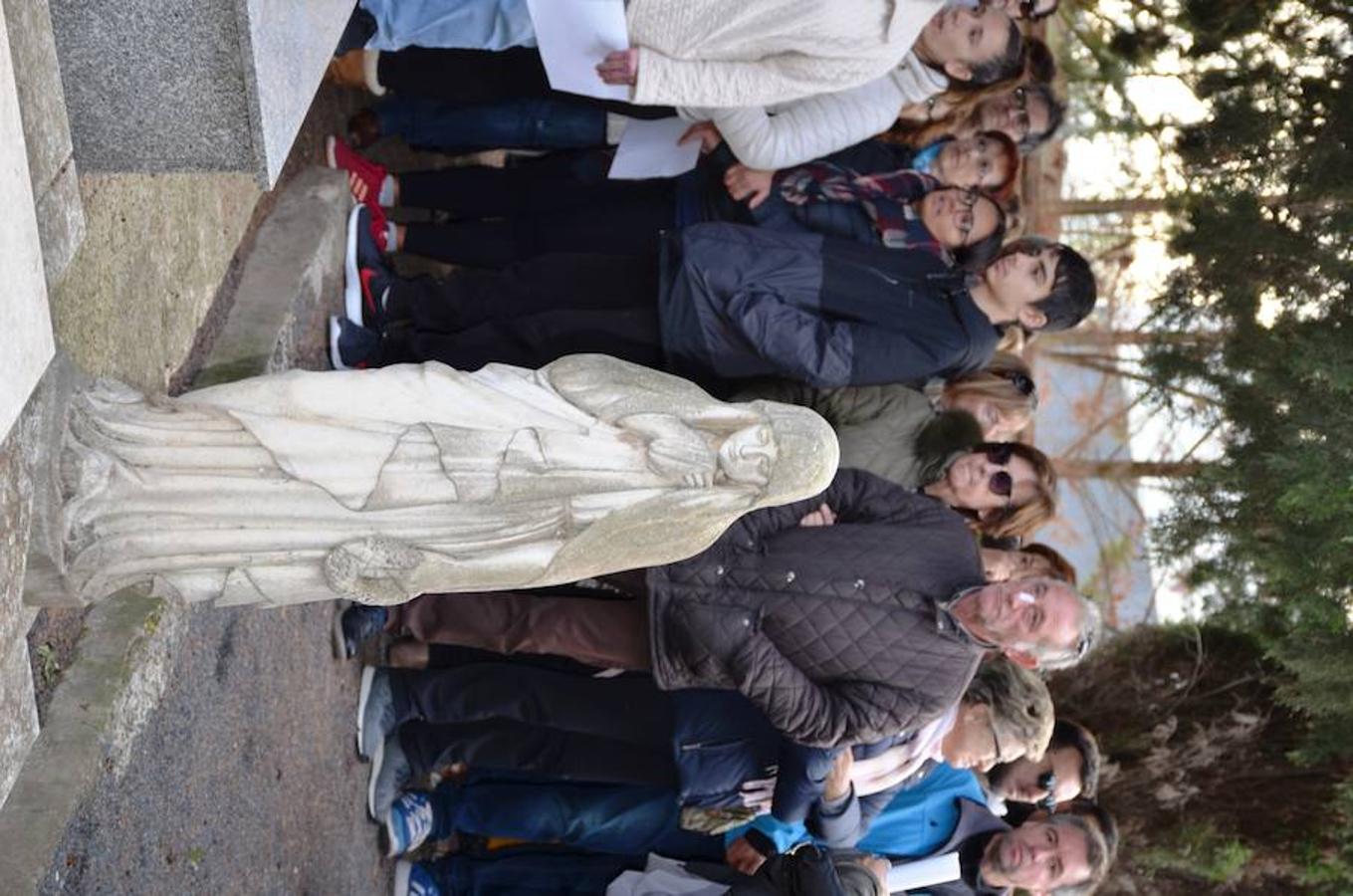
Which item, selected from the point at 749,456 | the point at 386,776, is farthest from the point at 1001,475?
the point at 386,776

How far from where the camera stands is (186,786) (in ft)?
12.9

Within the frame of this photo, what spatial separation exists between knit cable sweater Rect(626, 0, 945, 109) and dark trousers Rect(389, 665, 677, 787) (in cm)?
219

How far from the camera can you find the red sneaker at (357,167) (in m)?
5.30

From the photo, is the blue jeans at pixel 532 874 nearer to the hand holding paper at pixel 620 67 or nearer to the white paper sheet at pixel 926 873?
the white paper sheet at pixel 926 873

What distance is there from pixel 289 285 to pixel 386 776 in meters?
1.99

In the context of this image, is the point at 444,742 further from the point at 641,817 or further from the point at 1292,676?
the point at 1292,676

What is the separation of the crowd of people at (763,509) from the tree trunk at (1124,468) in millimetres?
2952

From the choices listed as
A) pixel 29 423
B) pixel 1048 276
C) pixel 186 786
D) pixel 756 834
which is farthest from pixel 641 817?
pixel 29 423

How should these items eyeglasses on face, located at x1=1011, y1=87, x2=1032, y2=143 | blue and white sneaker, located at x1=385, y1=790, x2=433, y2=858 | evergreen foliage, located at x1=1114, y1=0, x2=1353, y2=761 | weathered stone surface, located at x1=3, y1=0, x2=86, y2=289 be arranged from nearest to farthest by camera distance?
weathered stone surface, located at x1=3, y1=0, x2=86, y2=289
blue and white sneaker, located at x1=385, y1=790, x2=433, y2=858
eyeglasses on face, located at x1=1011, y1=87, x2=1032, y2=143
evergreen foliage, located at x1=1114, y1=0, x2=1353, y2=761

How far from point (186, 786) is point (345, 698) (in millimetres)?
1136

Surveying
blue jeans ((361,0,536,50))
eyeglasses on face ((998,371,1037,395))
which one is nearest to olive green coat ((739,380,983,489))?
eyeglasses on face ((998,371,1037,395))

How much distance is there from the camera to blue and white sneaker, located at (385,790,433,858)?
537 cm

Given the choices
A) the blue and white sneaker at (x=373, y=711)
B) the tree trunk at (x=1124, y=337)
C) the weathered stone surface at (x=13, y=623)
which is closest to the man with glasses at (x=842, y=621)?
the blue and white sneaker at (x=373, y=711)

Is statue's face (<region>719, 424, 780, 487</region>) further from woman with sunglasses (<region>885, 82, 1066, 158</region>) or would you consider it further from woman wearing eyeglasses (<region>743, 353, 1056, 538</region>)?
woman with sunglasses (<region>885, 82, 1066, 158</region>)
